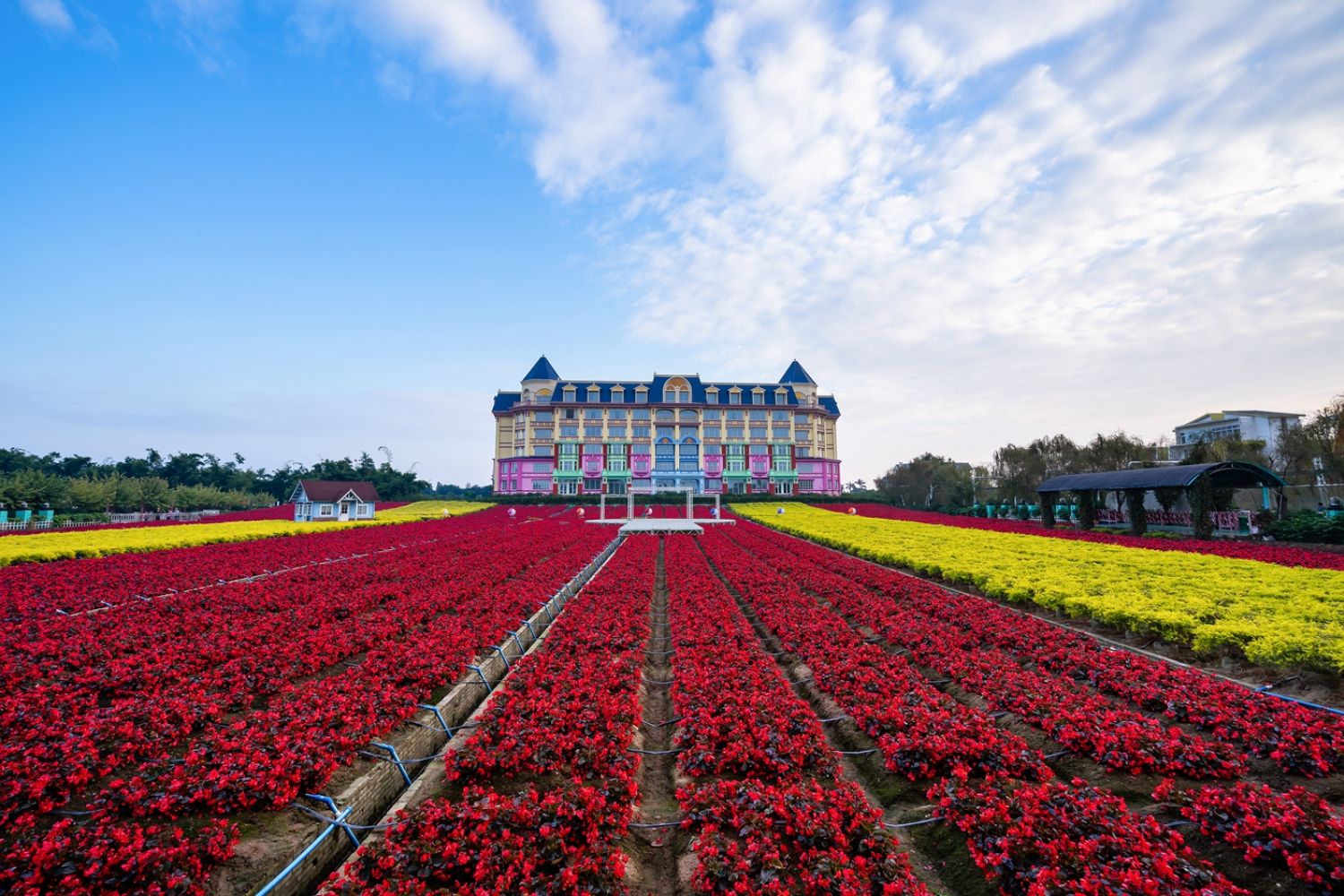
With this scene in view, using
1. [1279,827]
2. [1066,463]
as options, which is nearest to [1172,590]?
[1279,827]

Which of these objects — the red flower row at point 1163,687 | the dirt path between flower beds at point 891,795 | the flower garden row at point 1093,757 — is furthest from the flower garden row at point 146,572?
the red flower row at point 1163,687

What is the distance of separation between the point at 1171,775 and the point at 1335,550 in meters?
26.6

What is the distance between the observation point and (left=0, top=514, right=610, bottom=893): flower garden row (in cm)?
408

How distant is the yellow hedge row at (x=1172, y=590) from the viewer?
8320 millimetres

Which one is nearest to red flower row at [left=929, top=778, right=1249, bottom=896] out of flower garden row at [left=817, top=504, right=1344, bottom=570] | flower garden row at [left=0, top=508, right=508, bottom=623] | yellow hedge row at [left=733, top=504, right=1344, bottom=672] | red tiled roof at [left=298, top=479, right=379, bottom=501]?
yellow hedge row at [left=733, top=504, right=1344, bottom=672]

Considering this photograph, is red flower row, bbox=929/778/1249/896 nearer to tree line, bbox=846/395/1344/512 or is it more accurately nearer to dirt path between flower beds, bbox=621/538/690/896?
dirt path between flower beds, bbox=621/538/690/896

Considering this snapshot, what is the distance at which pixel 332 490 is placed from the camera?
1905 inches

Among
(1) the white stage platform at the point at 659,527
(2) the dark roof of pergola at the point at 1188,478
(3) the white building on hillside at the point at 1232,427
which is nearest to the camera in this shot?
(2) the dark roof of pergola at the point at 1188,478

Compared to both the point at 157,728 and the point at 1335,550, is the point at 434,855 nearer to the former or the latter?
the point at 157,728

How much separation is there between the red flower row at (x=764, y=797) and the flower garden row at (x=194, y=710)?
3.66 metres

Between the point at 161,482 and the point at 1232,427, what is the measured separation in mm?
123987

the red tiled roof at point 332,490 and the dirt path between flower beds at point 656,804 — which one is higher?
the red tiled roof at point 332,490

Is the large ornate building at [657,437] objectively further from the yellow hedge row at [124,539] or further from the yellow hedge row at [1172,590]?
the yellow hedge row at [1172,590]

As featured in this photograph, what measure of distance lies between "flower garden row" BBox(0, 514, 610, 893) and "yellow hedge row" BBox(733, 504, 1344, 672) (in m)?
11.8
